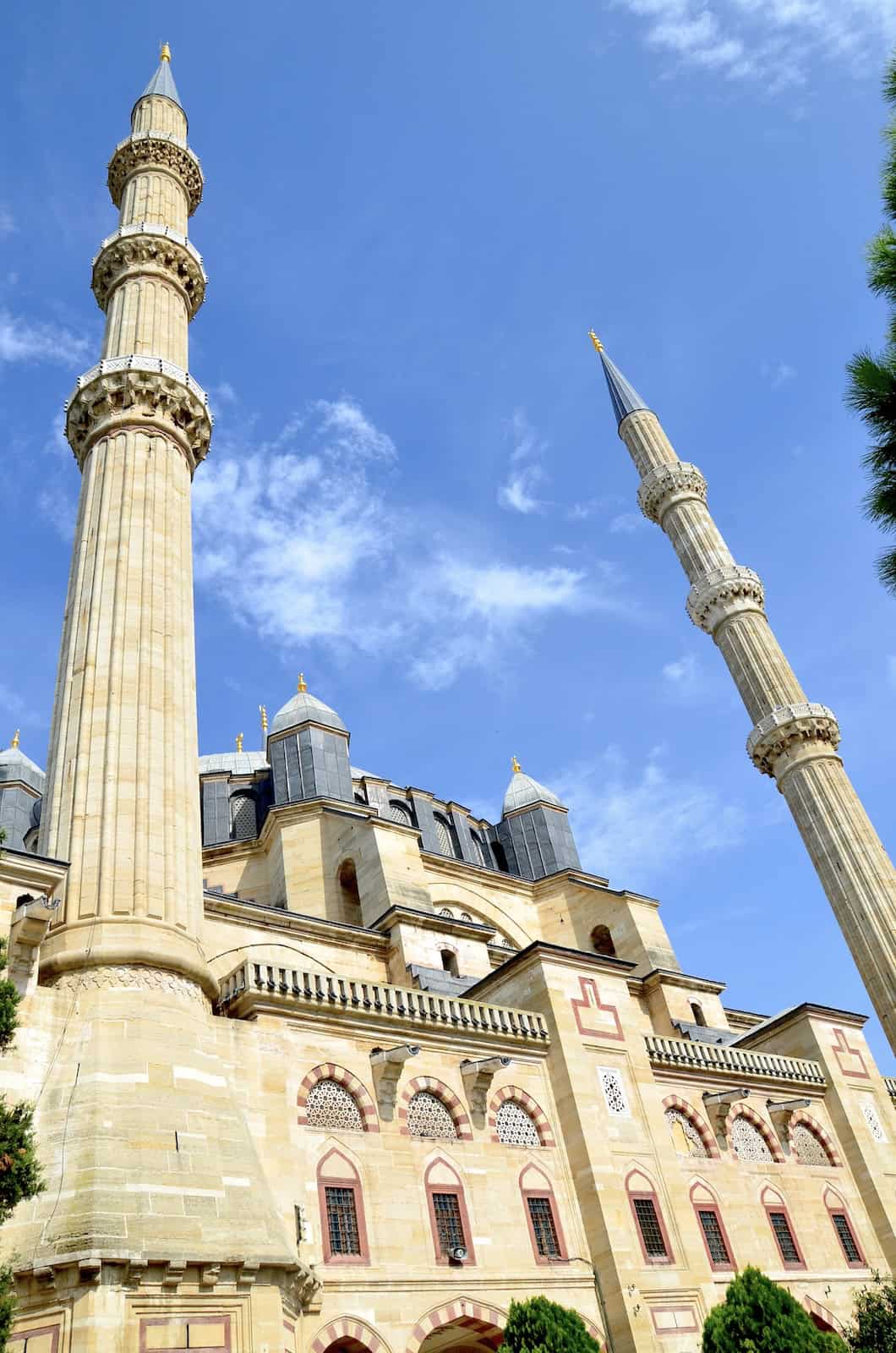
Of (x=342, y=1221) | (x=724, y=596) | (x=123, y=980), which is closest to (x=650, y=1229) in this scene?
(x=342, y=1221)

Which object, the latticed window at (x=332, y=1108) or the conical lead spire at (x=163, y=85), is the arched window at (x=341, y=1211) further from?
the conical lead spire at (x=163, y=85)

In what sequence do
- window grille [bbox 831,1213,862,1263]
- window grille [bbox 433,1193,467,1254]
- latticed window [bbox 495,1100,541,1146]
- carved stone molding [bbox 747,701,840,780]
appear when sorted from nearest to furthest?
1. window grille [bbox 433,1193,467,1254]
2. latticed window [bbox 495,1100,541,1146]
3. window grille [bbox 831,1213,862,1263]
4. carved stone molding [bbox 747,701,840,780]

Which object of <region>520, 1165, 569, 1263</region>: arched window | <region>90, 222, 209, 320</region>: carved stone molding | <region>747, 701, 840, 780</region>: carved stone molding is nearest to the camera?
<region>520, 1165, 569, 1263</region>: arched window

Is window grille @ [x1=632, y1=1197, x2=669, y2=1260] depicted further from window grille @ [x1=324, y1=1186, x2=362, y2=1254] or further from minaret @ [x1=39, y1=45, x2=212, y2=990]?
minaret @ [x1=39, y1=45, x2=212, y2=990]

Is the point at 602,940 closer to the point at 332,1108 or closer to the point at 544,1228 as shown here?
the point at 544,1228

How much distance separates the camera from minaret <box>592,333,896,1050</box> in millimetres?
24312

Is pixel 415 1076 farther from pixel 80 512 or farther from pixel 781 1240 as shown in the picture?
pixel 80 512

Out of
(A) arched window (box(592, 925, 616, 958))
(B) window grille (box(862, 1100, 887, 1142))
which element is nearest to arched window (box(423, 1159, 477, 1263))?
(B) window grille (box(862, 1100, 887, 1142))

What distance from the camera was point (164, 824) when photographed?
14.8 meters

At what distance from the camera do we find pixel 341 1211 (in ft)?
43.9

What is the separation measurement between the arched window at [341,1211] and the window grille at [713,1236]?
7.02 metres

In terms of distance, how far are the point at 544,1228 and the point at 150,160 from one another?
78.7 ft

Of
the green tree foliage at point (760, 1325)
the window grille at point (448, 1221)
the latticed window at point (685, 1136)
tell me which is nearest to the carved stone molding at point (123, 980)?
the window grille at point (448, 1221)

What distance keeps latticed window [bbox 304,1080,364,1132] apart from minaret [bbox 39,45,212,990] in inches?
90.8
